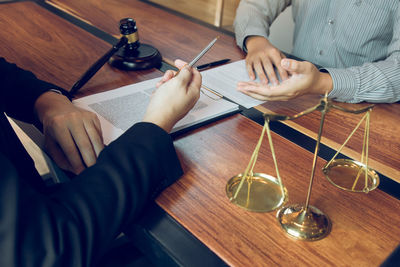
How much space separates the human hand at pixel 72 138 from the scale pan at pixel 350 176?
0.47 m

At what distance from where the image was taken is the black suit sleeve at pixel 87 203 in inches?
17.9

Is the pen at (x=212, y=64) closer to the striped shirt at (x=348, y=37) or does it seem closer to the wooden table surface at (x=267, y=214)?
the striped shirt at (x=348, y=37)

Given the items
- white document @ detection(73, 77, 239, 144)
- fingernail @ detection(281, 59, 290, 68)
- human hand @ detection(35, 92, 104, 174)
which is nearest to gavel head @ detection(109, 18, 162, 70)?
white document @ detection(73, 77, 239, 144)

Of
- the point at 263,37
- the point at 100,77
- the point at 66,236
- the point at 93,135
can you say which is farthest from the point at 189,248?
the point at 263,37

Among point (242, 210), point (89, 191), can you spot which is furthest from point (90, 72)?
point (242, 210)

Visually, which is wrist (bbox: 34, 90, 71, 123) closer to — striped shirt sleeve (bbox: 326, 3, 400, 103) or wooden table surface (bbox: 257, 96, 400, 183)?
wooden table surface (bbox: 257, 96, 400, 183)

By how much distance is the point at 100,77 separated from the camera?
1.02 metres

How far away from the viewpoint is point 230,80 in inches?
39.9

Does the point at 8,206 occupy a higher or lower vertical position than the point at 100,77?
higher

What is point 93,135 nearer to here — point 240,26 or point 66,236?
point 66,236

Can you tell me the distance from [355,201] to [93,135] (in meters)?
0.53

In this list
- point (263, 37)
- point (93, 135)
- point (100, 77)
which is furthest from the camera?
point (263, 37)

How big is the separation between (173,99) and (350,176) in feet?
1.28

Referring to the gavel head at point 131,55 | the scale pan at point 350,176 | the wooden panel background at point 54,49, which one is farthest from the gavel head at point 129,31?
the scale pan at point 350,176
